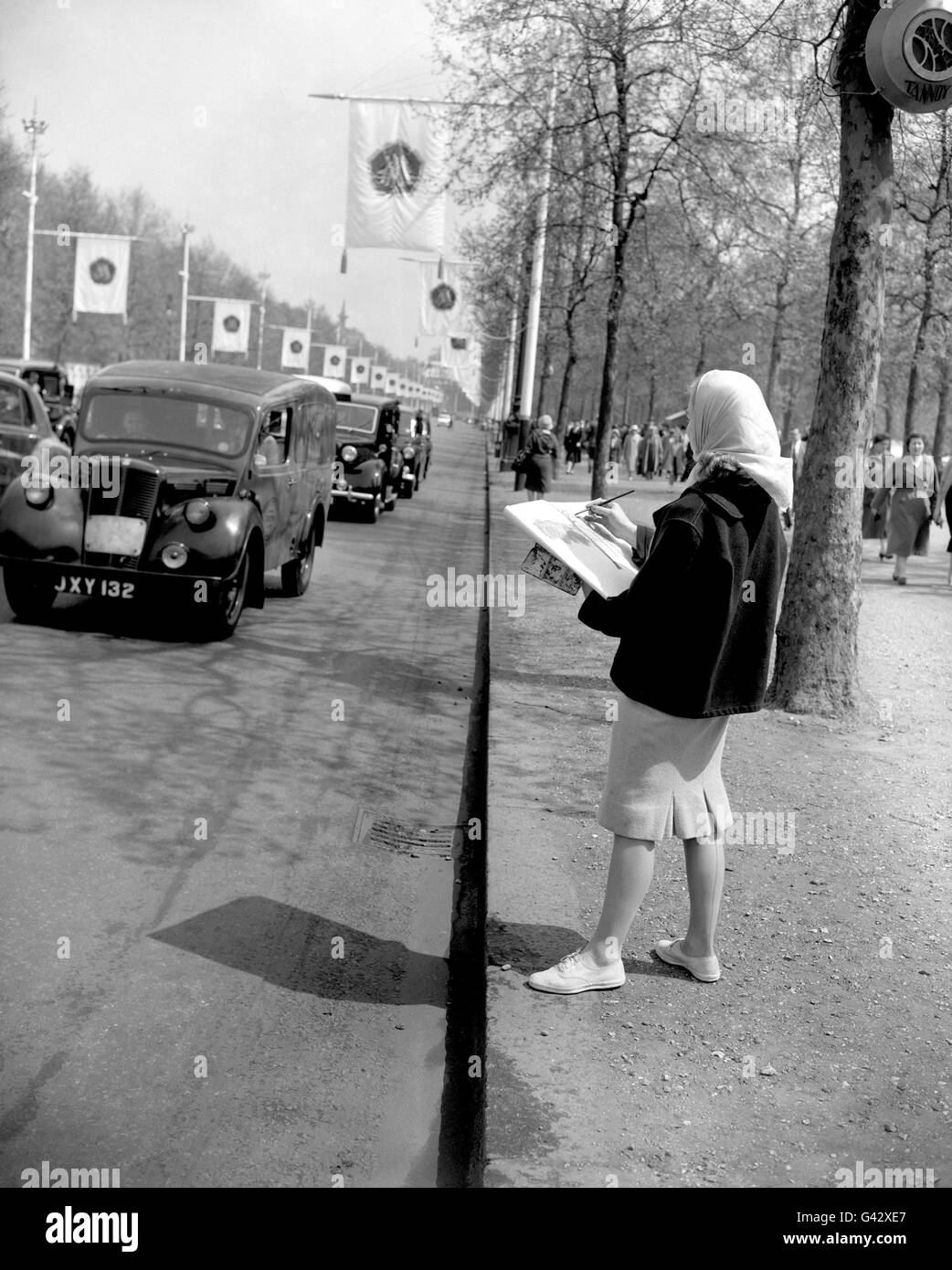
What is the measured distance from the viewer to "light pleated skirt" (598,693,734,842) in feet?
13.8

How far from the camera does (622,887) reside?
432 cm

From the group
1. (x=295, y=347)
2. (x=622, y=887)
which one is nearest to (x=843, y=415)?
(x=622, y=887)

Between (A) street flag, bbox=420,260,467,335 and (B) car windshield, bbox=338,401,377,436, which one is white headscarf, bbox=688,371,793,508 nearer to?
(B) car windshield, bbox=338,401,377,436

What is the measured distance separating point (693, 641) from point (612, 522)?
0.54 metres

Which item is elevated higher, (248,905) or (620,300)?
(620,300)

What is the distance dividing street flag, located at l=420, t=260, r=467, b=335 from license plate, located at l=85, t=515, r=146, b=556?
95.1 feet

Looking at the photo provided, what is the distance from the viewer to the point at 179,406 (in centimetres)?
1223

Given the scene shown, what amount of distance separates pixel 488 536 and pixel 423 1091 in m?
17.3

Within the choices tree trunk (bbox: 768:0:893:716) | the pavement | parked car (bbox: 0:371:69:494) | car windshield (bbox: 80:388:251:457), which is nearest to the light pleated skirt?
the pavement

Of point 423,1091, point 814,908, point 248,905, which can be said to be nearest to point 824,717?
point 814,908

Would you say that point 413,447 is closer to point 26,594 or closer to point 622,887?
point 26,594

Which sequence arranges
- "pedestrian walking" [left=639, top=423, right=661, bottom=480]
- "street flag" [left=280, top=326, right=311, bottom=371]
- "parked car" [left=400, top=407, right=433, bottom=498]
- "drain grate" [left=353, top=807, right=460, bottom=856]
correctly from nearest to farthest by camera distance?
"drain grate" [left=353, top=807, right=460, bottom=856] → "parked car" [left=400, top=407, right=433, bottom=498] → "pedestrian walking" [left=639, top=423, right=661, bottom=480] → "street flag" [left=280, top=326, right=311, bottom=371]

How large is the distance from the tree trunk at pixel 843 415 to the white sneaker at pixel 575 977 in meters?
4.70
